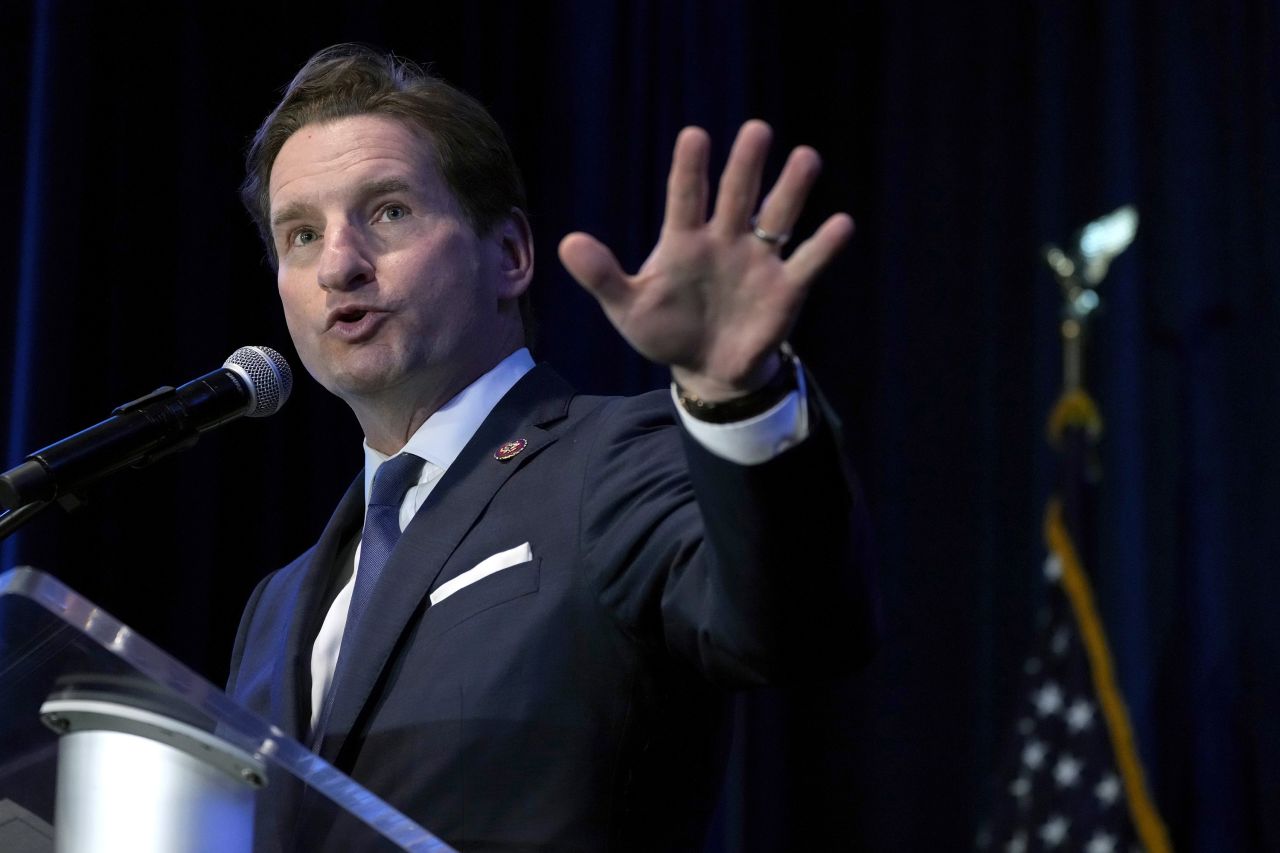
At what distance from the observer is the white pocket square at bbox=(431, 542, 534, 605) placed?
1610 mm

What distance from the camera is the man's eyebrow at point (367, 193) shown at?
2.00m

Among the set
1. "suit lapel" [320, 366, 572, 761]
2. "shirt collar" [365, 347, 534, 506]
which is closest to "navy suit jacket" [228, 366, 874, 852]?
"suit lapel" [320, 366, 572, 761]

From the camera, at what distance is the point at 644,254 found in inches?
162

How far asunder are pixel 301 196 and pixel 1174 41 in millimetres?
3495

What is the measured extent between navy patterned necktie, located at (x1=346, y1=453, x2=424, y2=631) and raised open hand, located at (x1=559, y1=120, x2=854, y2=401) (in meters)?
0.73

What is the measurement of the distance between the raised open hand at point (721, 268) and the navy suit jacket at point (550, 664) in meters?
0.26

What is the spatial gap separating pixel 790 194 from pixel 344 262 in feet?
3.19

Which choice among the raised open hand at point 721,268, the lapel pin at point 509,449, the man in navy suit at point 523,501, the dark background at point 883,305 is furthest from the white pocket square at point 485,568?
the dark background at point 883,305

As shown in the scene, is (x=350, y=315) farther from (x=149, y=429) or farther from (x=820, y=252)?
(x=820, y=252)

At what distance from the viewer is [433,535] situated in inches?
65.9

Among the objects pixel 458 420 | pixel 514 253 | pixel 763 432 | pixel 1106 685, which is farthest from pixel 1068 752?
pixel 763 432

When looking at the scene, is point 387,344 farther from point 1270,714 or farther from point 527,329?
point 1270,714

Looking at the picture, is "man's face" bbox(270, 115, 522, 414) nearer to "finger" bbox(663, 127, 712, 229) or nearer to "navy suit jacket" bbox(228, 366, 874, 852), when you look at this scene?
"navy suit jacket" bbox(228, 366, 874, 852)

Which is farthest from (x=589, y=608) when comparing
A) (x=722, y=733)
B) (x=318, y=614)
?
(x=318, y=614)
